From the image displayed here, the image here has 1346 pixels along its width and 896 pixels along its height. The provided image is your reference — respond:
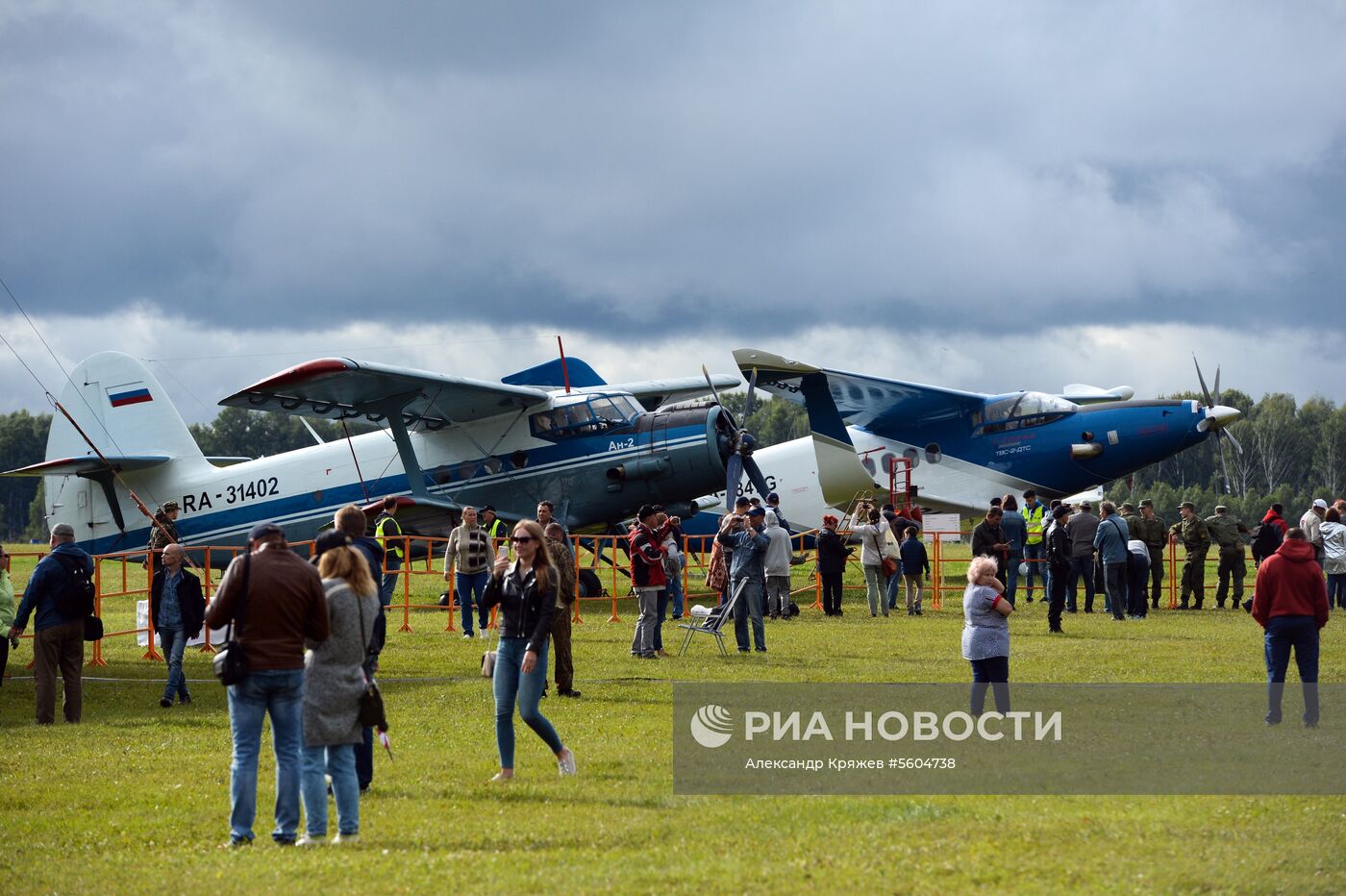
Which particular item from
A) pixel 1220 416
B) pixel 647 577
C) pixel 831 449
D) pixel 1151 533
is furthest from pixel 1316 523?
pixel 647 577

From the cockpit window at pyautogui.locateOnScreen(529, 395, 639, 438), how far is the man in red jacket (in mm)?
15356

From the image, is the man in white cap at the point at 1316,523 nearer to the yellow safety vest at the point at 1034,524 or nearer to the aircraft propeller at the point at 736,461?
the yellow safety vest at the point at 1034,524

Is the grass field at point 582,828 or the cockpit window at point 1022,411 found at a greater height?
the cockpit window at point 1022,411

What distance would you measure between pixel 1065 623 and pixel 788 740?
34.7ft

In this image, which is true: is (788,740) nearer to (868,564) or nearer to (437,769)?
(437,769)

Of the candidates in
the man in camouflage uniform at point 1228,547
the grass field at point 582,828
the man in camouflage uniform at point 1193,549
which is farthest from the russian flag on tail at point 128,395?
the man in camouflage uniform at point 1228,547

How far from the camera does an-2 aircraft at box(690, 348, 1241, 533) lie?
28484 millimetres

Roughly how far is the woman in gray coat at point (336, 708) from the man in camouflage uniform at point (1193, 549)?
17044 mm

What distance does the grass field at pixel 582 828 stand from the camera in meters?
6.20

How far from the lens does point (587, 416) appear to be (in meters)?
24.8

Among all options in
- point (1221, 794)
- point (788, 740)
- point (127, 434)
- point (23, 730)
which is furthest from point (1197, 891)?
point (127, 434)

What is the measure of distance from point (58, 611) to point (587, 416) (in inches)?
550

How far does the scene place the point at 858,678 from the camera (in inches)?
507

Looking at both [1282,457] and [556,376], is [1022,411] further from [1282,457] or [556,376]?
[1282,457]
